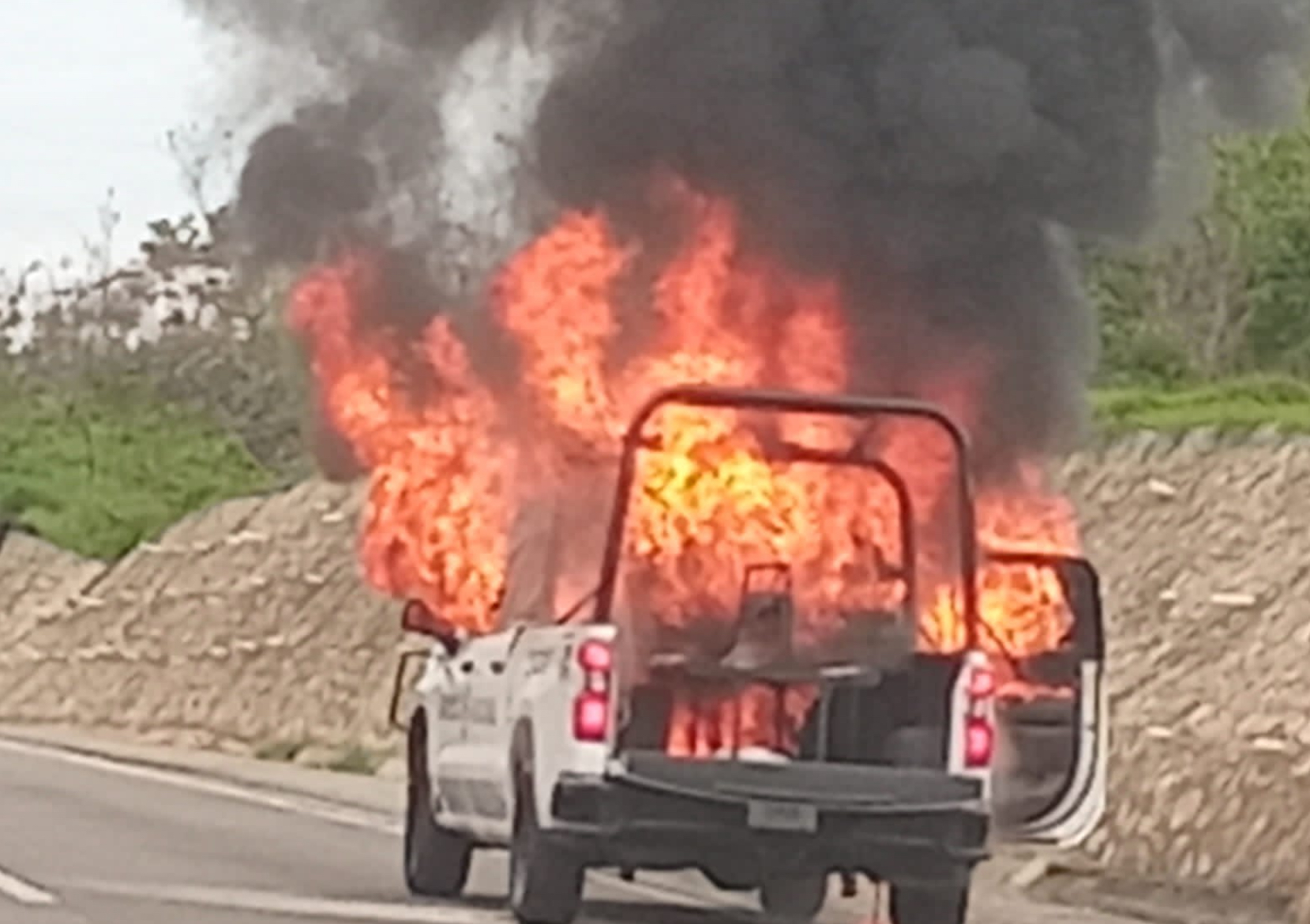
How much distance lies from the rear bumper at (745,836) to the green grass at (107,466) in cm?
4301

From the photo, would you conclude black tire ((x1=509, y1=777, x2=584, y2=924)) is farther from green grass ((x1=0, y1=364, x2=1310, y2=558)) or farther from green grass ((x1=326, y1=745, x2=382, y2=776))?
green grass ((x1=0, y1=364, x2=1310, y2=558))

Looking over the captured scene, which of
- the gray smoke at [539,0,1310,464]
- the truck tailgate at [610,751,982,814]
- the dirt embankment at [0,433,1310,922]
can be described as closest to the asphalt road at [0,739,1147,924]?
the dirt embankment at [0,433,1310,922]

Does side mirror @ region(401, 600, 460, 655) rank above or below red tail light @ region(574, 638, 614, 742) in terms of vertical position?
above

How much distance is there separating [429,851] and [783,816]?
408cm

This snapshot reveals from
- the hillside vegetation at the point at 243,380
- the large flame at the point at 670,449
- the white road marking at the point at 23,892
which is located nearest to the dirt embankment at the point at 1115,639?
the hillside vegetation at the point at 243,380

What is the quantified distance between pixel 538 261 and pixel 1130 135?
3.38m

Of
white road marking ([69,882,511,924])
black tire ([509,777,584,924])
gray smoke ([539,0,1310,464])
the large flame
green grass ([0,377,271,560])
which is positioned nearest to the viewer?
black tire ([509,777,584,924])

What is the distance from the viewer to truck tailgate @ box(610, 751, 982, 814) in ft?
52.1

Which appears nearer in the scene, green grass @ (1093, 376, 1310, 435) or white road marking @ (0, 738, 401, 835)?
white road marking @ (0, 738, 401, 835)

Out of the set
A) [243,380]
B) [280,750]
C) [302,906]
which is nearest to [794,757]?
[302,906]

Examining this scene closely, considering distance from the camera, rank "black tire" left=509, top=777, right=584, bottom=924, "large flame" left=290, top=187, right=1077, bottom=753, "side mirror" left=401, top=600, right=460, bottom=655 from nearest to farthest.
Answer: "black tire" left=509, top=777, right=584, bottom=924
"large flame" left=290, top=187, right=1077, bottom=753
"side mirror" left=401, top=600, right=460, bottom=655

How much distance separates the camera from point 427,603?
19984 mm

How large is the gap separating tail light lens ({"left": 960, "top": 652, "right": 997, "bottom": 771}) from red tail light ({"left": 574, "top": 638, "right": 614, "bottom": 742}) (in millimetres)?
1638

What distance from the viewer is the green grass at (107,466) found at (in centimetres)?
6072
